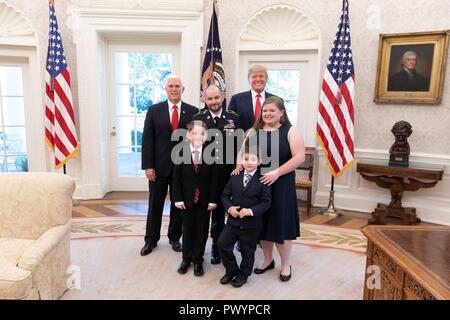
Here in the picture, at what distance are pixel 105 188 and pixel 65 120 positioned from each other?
4.00 feet

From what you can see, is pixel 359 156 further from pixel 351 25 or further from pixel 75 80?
pixel 75 80

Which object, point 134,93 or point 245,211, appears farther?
point 134,93

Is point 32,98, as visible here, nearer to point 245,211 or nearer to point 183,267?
point 183,267

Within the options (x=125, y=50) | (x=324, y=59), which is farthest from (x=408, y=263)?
(x=125, y=50)

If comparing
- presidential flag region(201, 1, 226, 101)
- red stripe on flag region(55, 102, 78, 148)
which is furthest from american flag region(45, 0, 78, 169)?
presidential flag region(201, 1, 226, 101)

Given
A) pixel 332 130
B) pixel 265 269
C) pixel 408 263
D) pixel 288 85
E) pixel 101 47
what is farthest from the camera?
pixel 288 85

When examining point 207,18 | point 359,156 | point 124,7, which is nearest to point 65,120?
point 124,7

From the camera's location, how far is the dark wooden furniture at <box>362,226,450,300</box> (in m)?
1.34

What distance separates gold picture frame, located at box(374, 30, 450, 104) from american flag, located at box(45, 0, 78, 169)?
3.82 meters

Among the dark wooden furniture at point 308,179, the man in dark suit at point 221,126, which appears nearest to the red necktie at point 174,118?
the man in dark suit at point 221,126

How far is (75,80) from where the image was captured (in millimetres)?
4613

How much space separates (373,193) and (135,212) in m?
3.05

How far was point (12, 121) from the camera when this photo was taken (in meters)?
4.79

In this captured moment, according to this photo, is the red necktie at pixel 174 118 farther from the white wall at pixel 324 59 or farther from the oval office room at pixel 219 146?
the white wall at pixel 324 59
